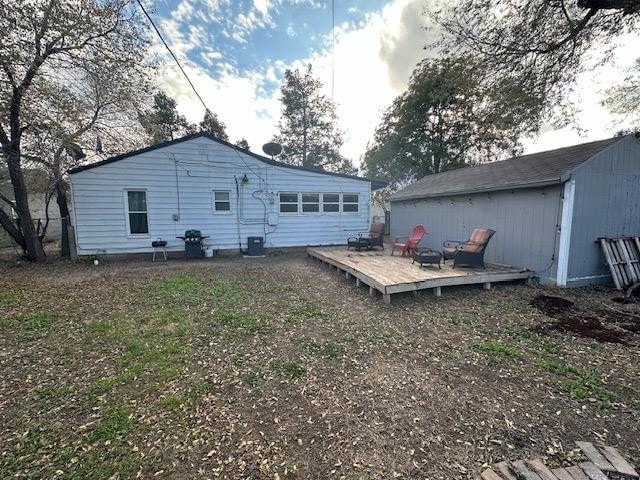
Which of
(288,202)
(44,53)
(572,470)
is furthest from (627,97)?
(44,53)

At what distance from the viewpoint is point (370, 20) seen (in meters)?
9.61

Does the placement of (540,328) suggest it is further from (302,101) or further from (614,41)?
(302,101)

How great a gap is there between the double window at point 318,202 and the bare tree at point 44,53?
6482mm

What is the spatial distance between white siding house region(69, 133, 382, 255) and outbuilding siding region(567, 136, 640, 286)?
7065 millimetres

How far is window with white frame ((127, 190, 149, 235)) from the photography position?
30.9ft

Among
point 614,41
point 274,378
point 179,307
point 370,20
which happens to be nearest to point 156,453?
point 274,378

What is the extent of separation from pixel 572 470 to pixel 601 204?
6720 millimetres

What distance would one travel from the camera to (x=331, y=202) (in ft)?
37.9

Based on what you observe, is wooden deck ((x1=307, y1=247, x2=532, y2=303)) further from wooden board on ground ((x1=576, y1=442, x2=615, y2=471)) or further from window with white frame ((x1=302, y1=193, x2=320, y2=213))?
window with white frame ((x1=302, y1=193, x2=320, y2=213))

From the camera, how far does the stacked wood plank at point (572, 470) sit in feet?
5.76

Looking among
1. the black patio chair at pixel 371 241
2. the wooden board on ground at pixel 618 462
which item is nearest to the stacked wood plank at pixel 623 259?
the black patio chair at pixel 371 241

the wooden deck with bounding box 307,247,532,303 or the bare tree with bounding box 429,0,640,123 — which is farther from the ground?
the bare tree with bounding box 429,0,640,123

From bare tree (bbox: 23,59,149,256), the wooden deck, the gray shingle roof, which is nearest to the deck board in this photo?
the wooden deck

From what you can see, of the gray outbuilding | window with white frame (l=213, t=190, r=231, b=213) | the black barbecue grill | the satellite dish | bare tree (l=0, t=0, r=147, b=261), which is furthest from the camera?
the satellite dish
